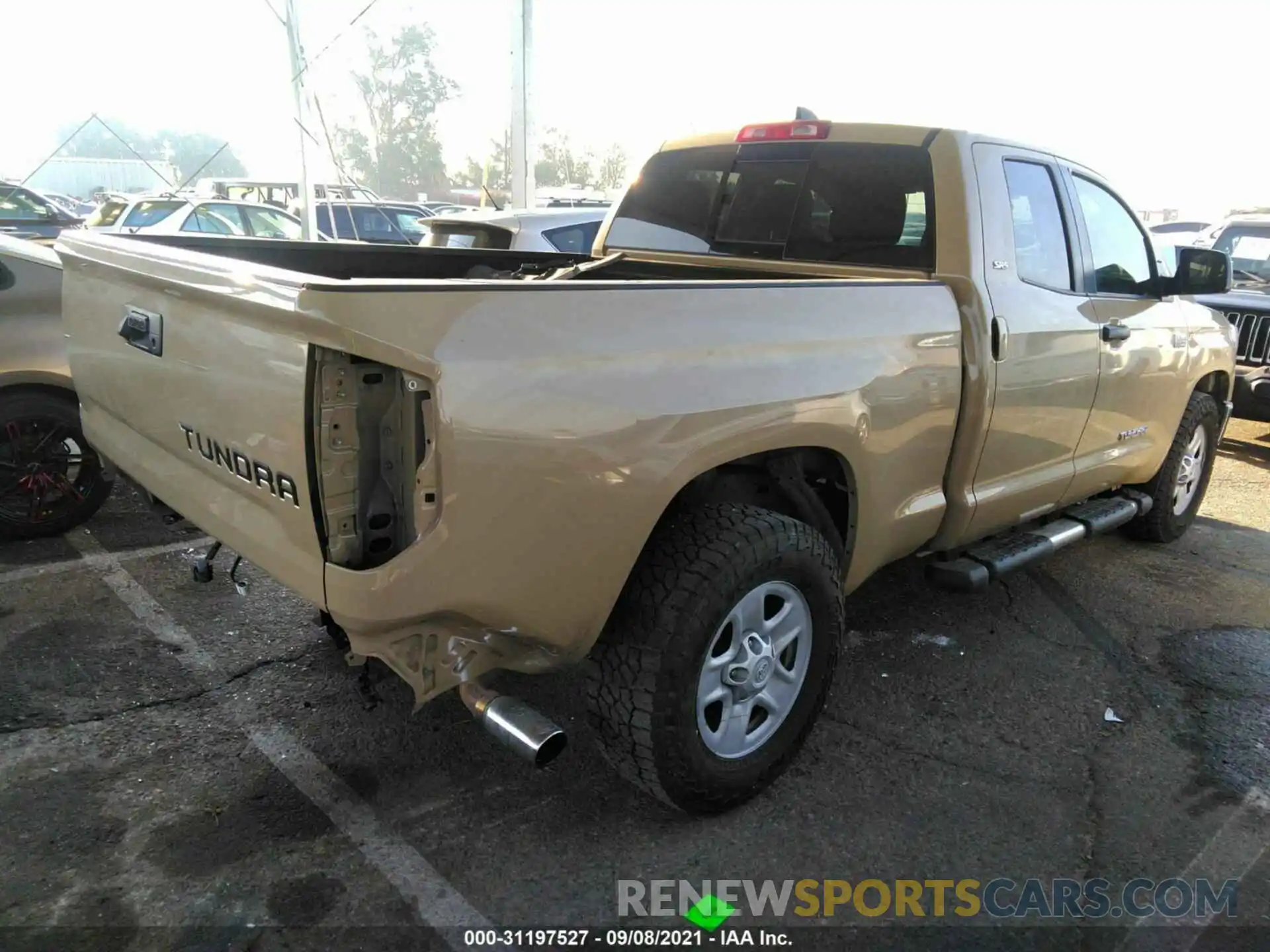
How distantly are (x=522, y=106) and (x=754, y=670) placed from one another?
910 cm

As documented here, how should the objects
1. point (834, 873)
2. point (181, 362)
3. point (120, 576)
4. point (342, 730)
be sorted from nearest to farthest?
point (181, 362)
point (834, 873)
point (342, 730)
point (120, 576)

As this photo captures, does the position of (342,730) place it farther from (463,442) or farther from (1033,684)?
(1033,684)

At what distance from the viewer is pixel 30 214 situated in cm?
1345

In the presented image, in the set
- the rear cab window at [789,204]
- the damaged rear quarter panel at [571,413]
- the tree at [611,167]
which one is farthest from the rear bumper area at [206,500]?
the tree at [611,167]

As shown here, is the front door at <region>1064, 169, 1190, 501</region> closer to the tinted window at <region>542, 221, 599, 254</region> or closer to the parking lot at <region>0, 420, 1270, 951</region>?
the parking lot at <region>0, 420, 1270, 951</region>

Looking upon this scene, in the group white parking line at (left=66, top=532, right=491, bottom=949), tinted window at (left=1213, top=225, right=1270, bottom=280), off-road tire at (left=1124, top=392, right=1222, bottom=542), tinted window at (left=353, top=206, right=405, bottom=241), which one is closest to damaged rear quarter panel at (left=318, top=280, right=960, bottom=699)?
white parking line at (left=66, top=532, right=491, bottom=949)

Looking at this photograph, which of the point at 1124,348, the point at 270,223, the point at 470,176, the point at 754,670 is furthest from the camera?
the point at 470,176

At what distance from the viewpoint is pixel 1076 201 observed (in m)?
3.96

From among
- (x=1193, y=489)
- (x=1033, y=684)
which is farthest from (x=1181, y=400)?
(x=1033, y=684)

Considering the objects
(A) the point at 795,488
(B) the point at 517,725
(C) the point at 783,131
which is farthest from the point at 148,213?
(B) the point at 517,725

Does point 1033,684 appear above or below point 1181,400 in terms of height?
below

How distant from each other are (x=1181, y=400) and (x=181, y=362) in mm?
4583

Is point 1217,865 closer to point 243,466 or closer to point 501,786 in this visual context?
point 501,786

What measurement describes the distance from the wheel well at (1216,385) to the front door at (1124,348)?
44 cm
